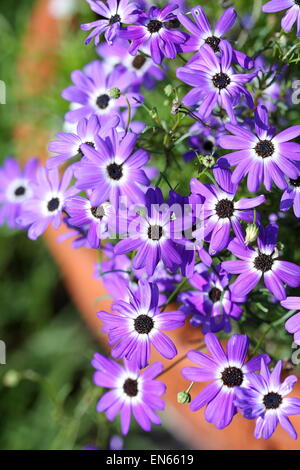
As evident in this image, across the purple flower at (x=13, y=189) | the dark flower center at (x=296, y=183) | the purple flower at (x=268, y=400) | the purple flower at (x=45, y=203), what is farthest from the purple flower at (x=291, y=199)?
the purple flower at (x=13, y=189)

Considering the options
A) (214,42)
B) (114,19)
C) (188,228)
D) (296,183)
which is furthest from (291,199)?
(114,19)

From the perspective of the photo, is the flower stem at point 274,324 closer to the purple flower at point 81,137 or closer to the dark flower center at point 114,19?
the purple flower at point 81,137

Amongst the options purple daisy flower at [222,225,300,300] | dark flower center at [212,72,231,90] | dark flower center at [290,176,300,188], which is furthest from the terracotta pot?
dark flower center at [212,72,231,90]

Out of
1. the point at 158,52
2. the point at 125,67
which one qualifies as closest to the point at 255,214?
the point at 158,52

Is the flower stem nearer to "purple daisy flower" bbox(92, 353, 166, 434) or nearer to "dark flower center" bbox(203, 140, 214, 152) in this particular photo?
"purple daisy flower" bbox(92, 353, 166, 434)

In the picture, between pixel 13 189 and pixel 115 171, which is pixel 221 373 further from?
pixel 13 189
